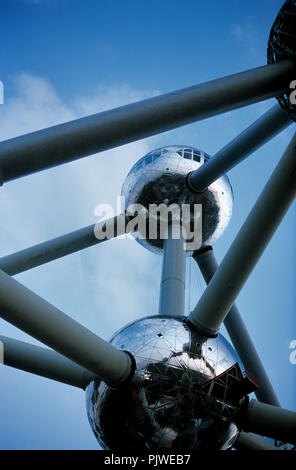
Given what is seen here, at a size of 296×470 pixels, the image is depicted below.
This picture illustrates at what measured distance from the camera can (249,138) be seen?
9.51 m

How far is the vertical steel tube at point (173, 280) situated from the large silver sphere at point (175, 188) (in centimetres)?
99

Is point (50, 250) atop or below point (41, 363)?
atop

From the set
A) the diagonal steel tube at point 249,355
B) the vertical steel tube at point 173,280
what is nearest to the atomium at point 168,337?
the vertical steel tube at point 173,280

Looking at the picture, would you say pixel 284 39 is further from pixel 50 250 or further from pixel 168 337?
pixel 50 250

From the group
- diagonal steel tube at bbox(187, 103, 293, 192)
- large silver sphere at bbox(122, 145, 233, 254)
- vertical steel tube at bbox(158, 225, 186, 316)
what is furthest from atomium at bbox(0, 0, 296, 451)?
large silver sphere at bbox(122, 145, 233, 254)

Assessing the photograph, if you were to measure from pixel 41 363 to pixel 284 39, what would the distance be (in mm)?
5805

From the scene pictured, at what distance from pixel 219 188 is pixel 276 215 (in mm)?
6048

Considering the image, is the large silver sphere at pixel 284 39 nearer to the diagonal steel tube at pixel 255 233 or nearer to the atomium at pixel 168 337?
the atomium at pixel 168 337

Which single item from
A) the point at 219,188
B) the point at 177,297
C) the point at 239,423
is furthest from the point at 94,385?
the point at 219,188

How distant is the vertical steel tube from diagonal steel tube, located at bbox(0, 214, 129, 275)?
1.54m

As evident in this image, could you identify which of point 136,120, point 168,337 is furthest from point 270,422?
point 136,120

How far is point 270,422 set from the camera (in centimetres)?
724

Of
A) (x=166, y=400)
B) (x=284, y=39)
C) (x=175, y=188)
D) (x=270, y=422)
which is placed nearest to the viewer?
(x=166, y=400)
